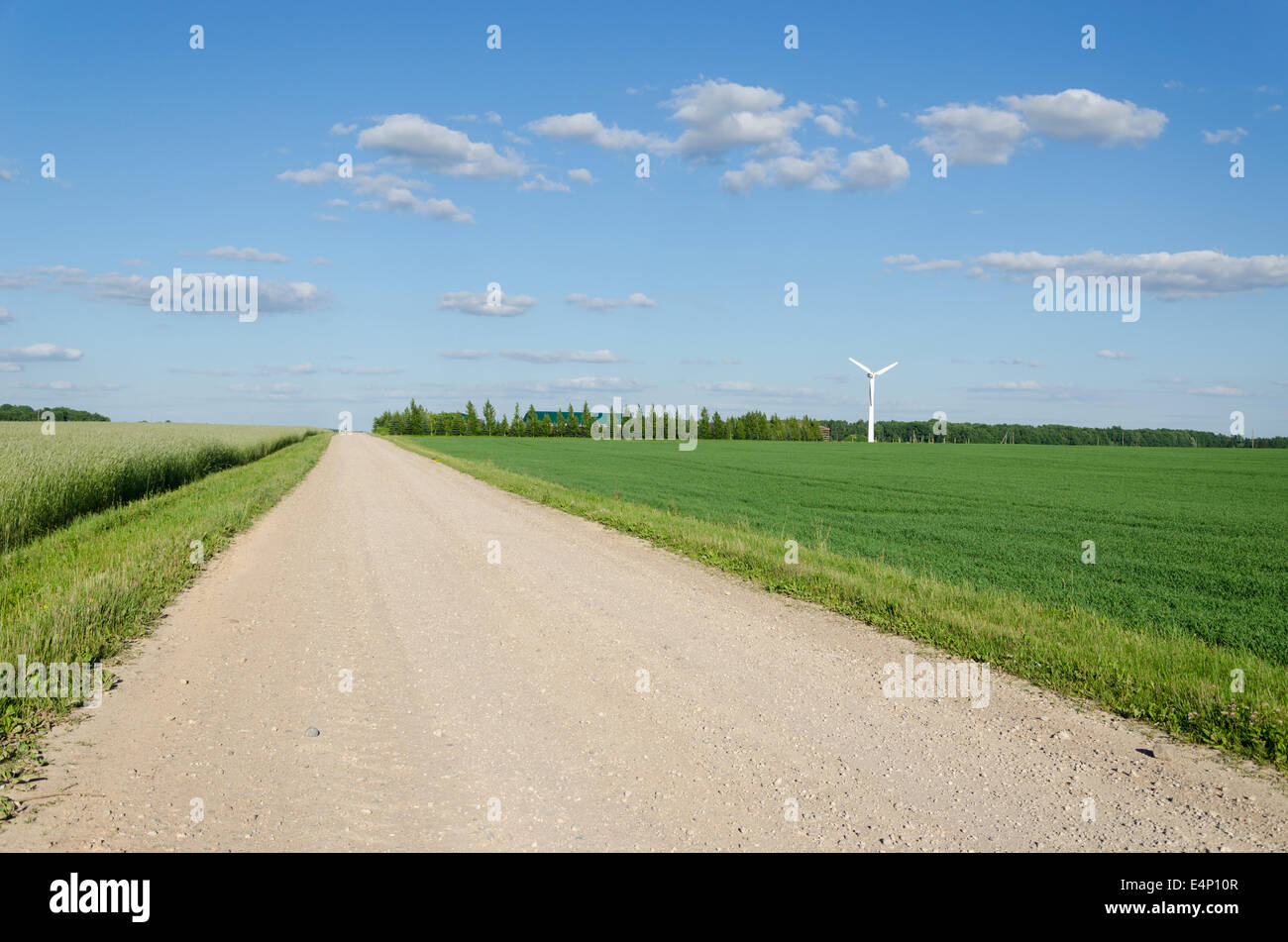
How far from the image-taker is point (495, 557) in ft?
40.7

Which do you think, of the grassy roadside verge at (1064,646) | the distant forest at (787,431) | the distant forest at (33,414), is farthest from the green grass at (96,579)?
the distant forest at (787,431)

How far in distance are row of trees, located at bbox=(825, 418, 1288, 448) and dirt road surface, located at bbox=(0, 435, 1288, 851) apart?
506 ft

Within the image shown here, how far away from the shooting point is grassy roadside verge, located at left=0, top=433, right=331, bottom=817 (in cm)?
569

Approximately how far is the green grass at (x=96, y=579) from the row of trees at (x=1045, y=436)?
502 ft

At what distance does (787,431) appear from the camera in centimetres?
15975

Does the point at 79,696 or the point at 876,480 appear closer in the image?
the point at 79,696

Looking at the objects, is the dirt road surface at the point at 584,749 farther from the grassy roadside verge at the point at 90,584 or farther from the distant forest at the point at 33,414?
the distant forest at the point at 33,414

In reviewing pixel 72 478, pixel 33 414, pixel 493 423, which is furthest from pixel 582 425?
pixel 72 478

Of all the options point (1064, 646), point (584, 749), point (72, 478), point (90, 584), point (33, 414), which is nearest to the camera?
point (584, 749)

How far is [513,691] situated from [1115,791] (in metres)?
4.42

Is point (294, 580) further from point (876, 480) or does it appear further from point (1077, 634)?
point (876, 480)

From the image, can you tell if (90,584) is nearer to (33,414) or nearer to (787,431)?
(33,414)

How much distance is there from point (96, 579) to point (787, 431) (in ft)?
512
